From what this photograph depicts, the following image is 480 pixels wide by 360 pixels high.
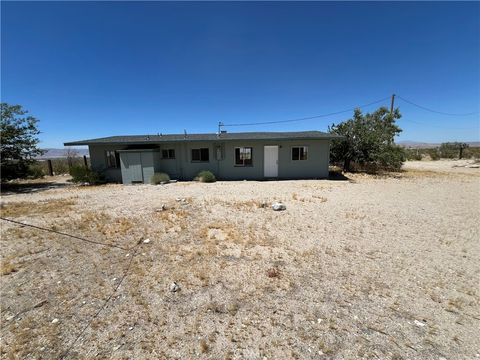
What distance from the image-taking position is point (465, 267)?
12.1ft

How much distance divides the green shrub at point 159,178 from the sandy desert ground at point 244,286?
20.1 ft

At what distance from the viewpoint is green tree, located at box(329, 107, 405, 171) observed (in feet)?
49.7

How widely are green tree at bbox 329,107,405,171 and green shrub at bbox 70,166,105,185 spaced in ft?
50.4

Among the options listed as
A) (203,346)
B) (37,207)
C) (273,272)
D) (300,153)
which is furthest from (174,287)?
(300,153)

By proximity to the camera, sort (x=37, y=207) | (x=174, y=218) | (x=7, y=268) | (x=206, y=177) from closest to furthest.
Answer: (x=7, y=268)
(x=174, y=218)
(x=37, y=207)
(x=206, y=177)

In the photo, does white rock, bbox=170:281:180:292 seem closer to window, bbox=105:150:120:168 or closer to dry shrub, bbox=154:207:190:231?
dry shrub, bbox=154:207:190:231

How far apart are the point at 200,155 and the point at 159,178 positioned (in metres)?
2.81

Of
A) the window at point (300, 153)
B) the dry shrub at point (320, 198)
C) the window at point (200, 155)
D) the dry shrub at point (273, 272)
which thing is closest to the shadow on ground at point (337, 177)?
the window at point (300, 153)

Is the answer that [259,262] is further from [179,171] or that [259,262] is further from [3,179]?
[3,179]

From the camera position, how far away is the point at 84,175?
42.3ft

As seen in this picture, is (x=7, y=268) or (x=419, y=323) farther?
(x=7, y=268)

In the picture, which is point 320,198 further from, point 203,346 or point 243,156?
point 203,346

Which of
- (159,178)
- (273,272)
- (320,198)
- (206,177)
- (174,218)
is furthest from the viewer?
(206,177)

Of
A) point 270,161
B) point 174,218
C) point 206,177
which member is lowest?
point 174,218
